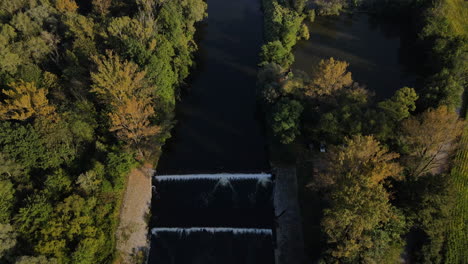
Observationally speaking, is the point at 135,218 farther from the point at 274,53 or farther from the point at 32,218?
the point at 274,53

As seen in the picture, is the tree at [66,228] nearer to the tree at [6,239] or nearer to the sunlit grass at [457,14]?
the tree at [6,239]

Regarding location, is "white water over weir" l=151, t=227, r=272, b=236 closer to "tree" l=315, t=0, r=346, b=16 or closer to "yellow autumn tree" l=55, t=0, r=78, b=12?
"yellow autumn tree" l=55, t=0, r=78, b=12

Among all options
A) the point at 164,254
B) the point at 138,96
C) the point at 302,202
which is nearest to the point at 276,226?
the point at 302,202

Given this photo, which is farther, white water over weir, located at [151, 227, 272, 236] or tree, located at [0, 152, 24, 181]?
white water over weir, located at [151, 227, 272, 236]

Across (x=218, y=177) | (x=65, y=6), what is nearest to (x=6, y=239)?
(x=218, y=177)

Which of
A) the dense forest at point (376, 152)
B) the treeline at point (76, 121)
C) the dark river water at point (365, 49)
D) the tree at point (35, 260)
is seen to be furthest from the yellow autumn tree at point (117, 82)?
the dark river water at point (365, 49)

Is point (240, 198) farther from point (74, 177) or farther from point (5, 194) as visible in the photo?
point (5, 194)

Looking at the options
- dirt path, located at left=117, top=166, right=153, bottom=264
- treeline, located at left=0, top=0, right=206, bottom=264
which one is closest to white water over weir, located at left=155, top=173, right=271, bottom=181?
dirt path, located at left=117, top=166, right=153, bottom=264
